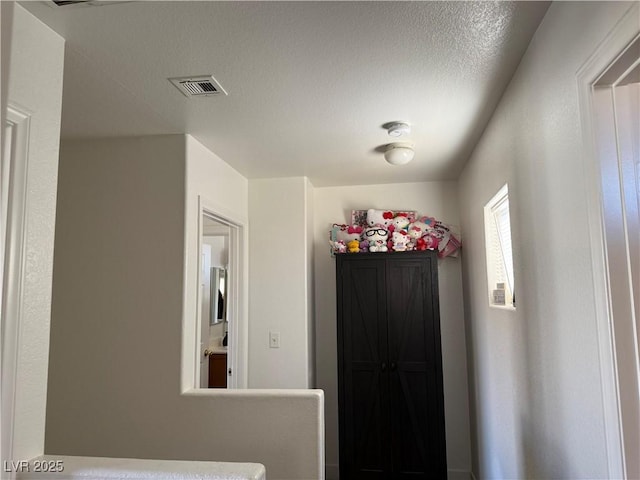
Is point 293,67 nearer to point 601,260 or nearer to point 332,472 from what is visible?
point 601,260

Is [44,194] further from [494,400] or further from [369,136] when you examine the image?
[494,400]

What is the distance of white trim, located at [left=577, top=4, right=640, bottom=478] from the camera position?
1039 millimetres

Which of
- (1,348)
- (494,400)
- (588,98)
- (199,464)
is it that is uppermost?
(588,98)

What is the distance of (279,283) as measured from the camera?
337 cm

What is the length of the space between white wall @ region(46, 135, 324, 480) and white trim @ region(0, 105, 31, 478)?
1063 mm

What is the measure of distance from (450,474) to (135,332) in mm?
2705

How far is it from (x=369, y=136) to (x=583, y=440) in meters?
1.79

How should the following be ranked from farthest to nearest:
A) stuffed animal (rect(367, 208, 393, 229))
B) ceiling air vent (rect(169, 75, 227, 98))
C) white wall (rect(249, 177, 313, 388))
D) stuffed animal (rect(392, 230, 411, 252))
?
1. stuffed animal (rect(367, 208, 393, 229))
2. stuffed animal (rect(392, 230, 411, 252))
3. white wall (rect(249, 177, 313, 388))
4. ceiling air vent (rect(169, 75, 227, 98))

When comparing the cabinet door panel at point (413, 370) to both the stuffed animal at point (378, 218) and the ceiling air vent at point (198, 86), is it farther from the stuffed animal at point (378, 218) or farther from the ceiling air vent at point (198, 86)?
the ceiling air vent at point (198, 86)

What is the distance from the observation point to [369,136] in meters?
2.51

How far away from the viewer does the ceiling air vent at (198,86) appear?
1785 millimetres

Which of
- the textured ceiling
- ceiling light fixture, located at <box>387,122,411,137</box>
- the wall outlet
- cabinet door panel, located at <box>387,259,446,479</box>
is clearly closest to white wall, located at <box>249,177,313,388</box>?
the wall outlet

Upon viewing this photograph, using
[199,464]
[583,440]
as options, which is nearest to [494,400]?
[583,440]

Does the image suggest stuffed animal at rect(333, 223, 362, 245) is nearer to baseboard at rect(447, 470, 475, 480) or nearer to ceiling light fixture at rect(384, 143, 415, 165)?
ceiling light fixture at rect(384, 143, 415, 165)
